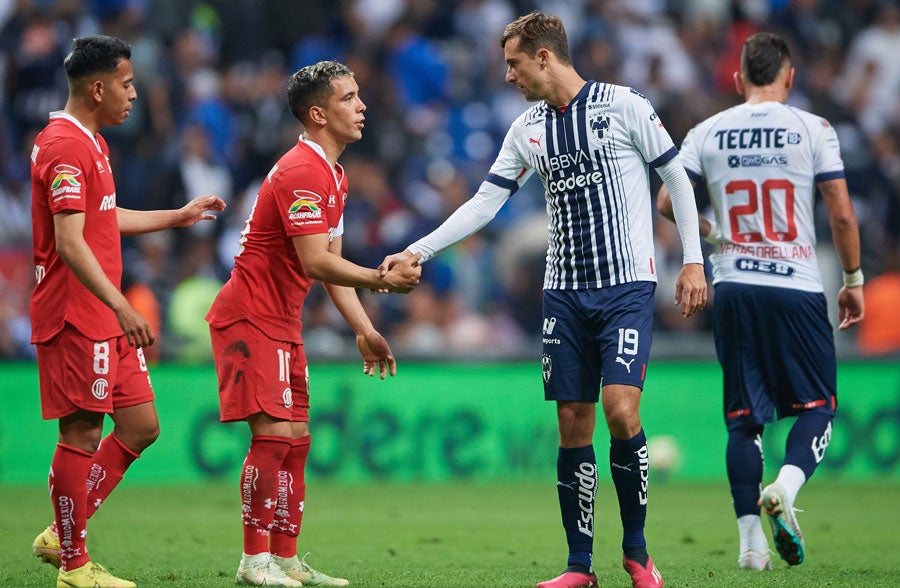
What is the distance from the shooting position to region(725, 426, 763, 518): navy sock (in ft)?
24.2

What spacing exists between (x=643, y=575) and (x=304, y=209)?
238cm

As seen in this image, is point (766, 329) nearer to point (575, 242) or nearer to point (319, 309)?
point (575, 242)

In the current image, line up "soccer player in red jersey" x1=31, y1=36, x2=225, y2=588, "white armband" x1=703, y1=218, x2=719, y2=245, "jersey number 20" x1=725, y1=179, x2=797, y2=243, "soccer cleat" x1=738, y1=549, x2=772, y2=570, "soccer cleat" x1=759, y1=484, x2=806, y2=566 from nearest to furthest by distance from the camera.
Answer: "soccer player in red jersey" x1=31, y1=36, x2=225, y2=588, "soccer cleat" x1=759, y1=484, x2=806, y2=566, "soccer cleat" x1=738, y1=549, x2=772, y2=570, "jersey number 20" x1=725, y1=179, x2=797, y2=243, "white armband" x1=703, y1=218, x2=719, y2=245

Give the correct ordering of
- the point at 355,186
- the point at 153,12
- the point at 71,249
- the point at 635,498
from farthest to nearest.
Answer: the point at 153,12 < the point at 355,186 < the point at 635,498 < the point at 71,249

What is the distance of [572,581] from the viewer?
20.3 ft

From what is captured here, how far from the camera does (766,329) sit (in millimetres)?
7438

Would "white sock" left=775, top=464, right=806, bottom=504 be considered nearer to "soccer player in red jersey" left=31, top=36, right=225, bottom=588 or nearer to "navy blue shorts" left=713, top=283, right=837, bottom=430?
"navy blue shorts" left=713, top=283, right=837, bottom=430

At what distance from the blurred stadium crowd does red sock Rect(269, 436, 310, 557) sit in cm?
628

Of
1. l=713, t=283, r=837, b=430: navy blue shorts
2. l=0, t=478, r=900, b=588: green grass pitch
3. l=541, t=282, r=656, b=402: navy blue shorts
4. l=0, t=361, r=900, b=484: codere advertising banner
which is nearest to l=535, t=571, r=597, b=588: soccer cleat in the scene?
l=0, t=478, r=900, b=588: green grass pitch

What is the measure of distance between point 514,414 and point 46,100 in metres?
7.04

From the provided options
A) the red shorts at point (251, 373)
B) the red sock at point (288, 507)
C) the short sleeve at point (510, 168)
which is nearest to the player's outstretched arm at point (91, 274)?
the red shorts at point (251, 373)

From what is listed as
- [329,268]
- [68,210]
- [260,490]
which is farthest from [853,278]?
[68,210]

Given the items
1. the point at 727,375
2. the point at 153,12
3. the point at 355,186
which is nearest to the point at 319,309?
the point at 355,186

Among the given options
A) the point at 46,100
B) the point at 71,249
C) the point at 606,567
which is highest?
the point at 46,100
